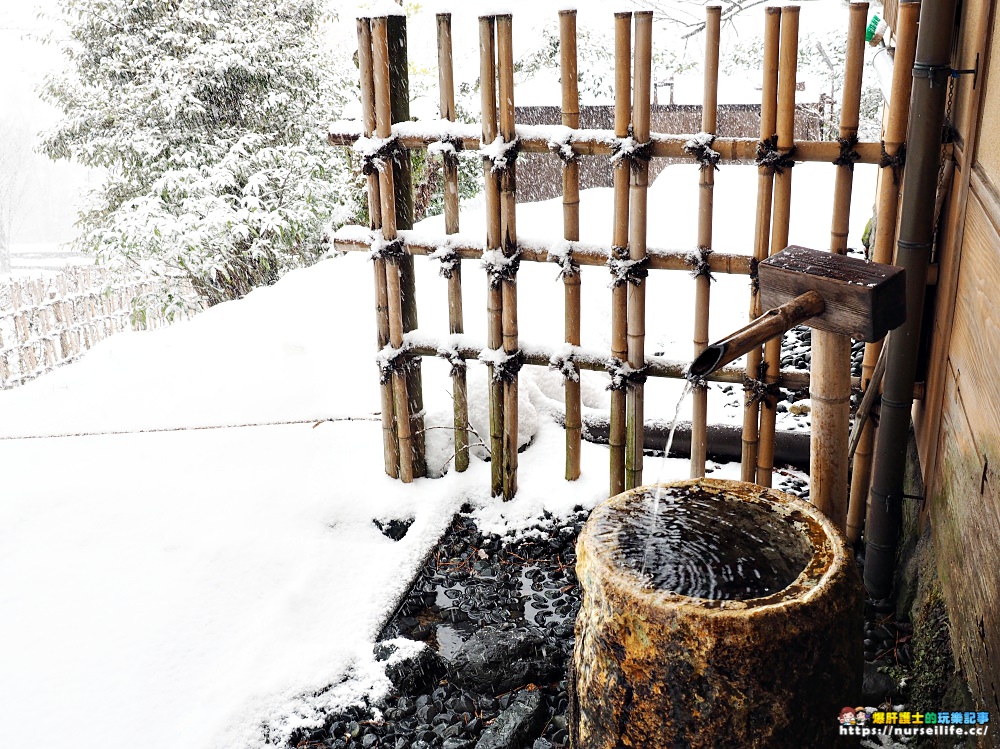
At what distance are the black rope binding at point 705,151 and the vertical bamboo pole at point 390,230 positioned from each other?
1308 millimetres

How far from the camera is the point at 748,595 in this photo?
6.37ft

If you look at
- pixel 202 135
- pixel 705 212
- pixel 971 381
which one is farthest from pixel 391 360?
pixel 202 135

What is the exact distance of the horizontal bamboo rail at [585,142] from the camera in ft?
9.35

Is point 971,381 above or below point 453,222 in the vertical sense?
below

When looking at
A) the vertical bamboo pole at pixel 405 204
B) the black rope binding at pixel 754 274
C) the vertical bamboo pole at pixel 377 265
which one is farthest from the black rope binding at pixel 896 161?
→ the vertical bamboo pole at pixel 377 265

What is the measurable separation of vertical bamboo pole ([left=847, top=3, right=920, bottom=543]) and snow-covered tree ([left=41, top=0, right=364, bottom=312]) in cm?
748

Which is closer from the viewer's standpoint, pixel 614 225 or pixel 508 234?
pixel 614 225

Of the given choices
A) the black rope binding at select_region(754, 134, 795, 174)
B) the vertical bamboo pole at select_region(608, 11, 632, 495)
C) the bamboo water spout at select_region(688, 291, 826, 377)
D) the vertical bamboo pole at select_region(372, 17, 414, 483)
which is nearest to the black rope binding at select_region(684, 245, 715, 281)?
the vertical bamboo pole at select_region(608, 11, 632, 495)

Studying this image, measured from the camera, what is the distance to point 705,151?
298 centimetres

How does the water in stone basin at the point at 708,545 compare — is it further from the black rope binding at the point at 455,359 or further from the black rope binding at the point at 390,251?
the black rope binding at the point at 390,251

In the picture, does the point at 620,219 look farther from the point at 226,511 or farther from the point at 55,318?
the point at 55,318

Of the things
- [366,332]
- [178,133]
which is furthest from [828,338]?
[178,133]

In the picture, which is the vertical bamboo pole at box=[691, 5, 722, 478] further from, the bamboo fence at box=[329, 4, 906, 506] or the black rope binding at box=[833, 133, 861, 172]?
the black rope binding at box=[833, 133, 861, 172]

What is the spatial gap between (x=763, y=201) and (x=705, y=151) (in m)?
0.29
